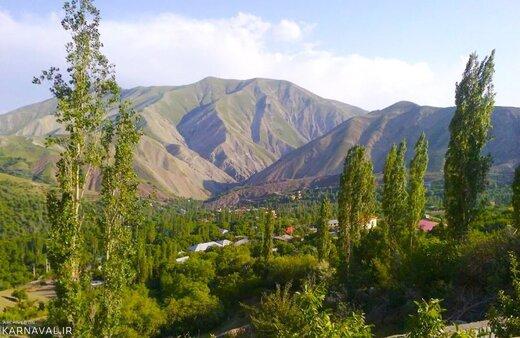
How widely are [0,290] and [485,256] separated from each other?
91306mm

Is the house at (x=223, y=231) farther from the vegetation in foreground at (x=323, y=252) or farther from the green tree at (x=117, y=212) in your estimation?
the green tree at (x=117, y=212)

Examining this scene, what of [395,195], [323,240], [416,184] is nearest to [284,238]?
[323,240]

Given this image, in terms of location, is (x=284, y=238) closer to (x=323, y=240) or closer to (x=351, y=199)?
(x=323, y=240)

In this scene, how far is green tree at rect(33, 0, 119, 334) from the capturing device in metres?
14.6

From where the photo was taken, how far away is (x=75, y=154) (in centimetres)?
1548

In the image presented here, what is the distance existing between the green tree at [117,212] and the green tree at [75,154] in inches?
32.4

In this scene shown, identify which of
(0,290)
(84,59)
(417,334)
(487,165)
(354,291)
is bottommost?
(0,290)

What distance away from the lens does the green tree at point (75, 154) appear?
14.6 meters

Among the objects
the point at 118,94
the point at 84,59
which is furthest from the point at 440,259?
the point at 84,59

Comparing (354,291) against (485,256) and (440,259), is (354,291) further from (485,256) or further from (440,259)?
(485,256)

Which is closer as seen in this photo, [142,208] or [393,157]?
[142,208]

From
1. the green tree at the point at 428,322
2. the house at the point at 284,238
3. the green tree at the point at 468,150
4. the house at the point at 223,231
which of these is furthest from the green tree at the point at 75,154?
the house at the point at 223,231

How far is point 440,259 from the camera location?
21.3 m

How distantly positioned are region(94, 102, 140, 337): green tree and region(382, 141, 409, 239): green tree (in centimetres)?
2303
